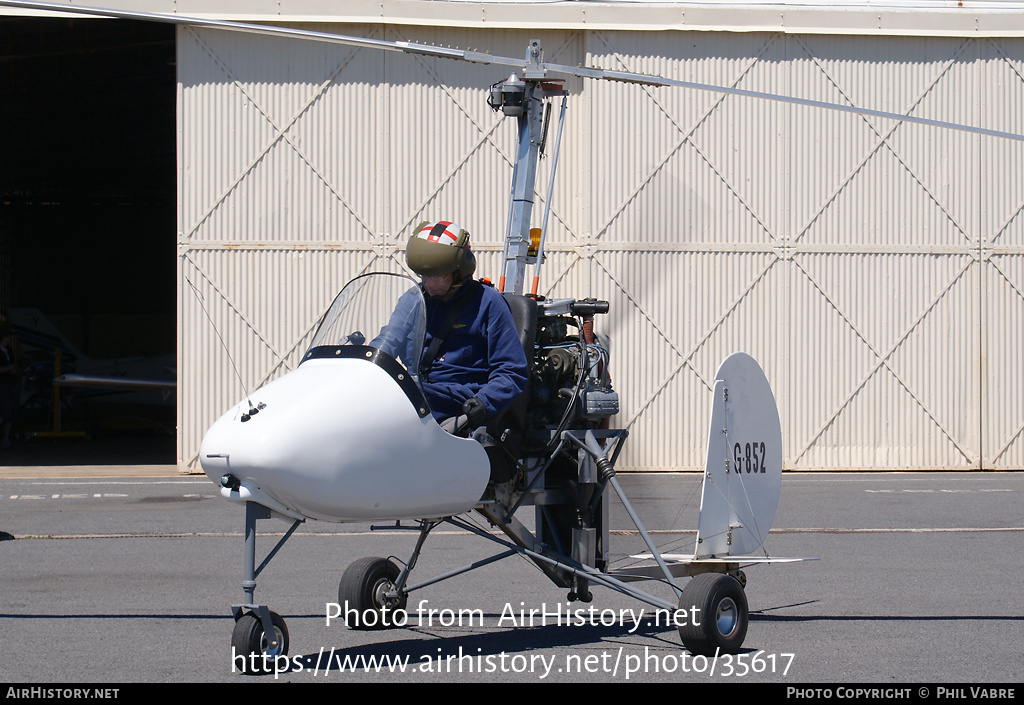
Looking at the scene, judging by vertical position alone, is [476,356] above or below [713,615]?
above

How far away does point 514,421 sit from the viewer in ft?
18.9

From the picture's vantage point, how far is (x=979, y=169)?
17125mm

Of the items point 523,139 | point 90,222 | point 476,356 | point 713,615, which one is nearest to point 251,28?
point 523,139

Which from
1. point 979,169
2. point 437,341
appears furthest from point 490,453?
point 979,169

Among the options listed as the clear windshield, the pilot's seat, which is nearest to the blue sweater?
the pilot's seat

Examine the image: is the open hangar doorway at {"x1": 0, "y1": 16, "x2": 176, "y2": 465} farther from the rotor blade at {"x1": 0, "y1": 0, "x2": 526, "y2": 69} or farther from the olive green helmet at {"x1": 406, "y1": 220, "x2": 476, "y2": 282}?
the olive green helmet at {"x1": 406, "y1": 220, "x2": 476, "y2": 282}

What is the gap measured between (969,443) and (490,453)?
13446 millimetres

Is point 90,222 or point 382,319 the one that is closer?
point 382,319

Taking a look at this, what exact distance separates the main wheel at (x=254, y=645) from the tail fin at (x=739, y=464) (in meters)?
2.43

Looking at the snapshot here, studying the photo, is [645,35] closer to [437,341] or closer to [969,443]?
[969,443]

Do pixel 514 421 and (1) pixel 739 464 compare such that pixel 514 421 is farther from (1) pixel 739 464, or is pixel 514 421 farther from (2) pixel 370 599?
(1) pixel 739 464

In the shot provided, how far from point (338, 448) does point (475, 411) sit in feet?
2.64

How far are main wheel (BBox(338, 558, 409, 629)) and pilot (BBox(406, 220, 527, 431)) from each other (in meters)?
1.29

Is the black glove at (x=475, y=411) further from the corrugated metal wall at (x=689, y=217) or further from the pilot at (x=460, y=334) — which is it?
the corrugated metal wall at (x=689, y=217)
